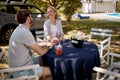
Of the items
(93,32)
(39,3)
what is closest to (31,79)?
(93,32)

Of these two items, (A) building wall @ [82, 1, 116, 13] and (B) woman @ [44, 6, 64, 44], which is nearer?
(B) woman @ [44, 6, 64, 44]

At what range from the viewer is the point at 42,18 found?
10.6 meters

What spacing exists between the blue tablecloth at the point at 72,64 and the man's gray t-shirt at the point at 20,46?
39cm

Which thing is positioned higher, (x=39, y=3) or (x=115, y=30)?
(x=39, y=3)

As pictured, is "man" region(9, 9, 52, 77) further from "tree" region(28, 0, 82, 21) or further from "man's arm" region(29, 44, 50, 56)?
"tree" region(28, 0, 82, 21)

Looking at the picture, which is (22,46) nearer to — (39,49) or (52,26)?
(39,49)

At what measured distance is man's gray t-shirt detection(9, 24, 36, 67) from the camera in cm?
404

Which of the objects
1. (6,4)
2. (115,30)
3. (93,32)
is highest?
(6,4)

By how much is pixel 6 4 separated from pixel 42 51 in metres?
5.95

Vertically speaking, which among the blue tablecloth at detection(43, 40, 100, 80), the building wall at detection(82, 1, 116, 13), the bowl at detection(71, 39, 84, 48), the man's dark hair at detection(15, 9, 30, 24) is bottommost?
the building wall at detection(82, 1, 116, 13)

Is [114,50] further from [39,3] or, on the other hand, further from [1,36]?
[39,3]

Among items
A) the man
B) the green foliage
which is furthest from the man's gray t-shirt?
the green foliage

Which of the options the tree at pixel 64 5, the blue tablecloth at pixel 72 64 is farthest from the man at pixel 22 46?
the tree at pixel 64 5

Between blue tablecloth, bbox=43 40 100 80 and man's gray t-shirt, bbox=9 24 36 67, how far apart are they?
1.27 feet
